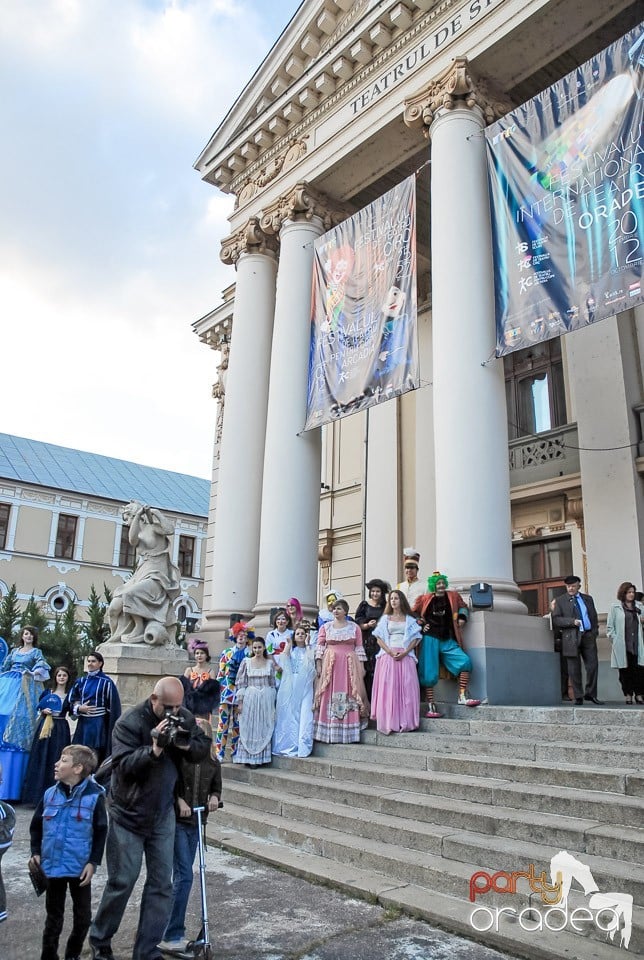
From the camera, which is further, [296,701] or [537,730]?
[296,701]

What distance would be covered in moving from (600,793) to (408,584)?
14.1ft

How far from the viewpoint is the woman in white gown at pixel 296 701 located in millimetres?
7922

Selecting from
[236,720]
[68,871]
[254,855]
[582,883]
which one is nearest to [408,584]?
[236,720]

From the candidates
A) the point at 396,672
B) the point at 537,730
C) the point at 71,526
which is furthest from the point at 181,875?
the point at 71,526

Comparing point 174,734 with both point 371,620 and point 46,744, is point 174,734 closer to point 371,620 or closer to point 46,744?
point 371,620

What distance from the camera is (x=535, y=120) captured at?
9.39 meters

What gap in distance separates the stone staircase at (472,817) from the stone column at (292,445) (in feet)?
14.5

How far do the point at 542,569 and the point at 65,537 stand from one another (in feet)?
117

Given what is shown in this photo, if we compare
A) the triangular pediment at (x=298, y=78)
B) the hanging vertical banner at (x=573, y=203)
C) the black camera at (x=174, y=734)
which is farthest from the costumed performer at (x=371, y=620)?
the triangular pediment at (x=298, y=78)

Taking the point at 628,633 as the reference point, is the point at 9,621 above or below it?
above

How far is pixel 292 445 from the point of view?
12398mm

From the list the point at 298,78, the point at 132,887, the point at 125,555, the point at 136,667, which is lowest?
the point at 132,887

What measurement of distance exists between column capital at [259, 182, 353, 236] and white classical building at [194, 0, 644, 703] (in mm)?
42

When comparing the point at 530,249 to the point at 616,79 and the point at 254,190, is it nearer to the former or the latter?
the point at 616,79
